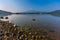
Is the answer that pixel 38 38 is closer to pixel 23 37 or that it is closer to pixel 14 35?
pixel 23 37

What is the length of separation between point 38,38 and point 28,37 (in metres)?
0.69

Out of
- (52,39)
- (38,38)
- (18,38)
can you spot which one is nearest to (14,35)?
(18,38)

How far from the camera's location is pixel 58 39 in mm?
11430

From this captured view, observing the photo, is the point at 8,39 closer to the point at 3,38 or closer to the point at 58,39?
the point at 3,38

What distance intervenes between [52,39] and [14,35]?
2532 millimetres

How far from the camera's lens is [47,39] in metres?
11.1

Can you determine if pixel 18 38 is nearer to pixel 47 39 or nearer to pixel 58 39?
pixel 47 39

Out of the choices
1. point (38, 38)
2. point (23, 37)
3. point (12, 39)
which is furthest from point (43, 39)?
point (12, 39)

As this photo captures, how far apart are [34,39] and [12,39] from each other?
1.33m

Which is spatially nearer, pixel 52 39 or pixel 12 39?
pixel 12 39

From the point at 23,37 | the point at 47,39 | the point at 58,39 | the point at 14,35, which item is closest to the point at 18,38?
the point at 23,37

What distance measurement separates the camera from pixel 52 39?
37.4 feet

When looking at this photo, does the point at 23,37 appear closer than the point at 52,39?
Yes

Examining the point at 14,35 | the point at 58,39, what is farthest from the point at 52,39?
the point at 14,35
